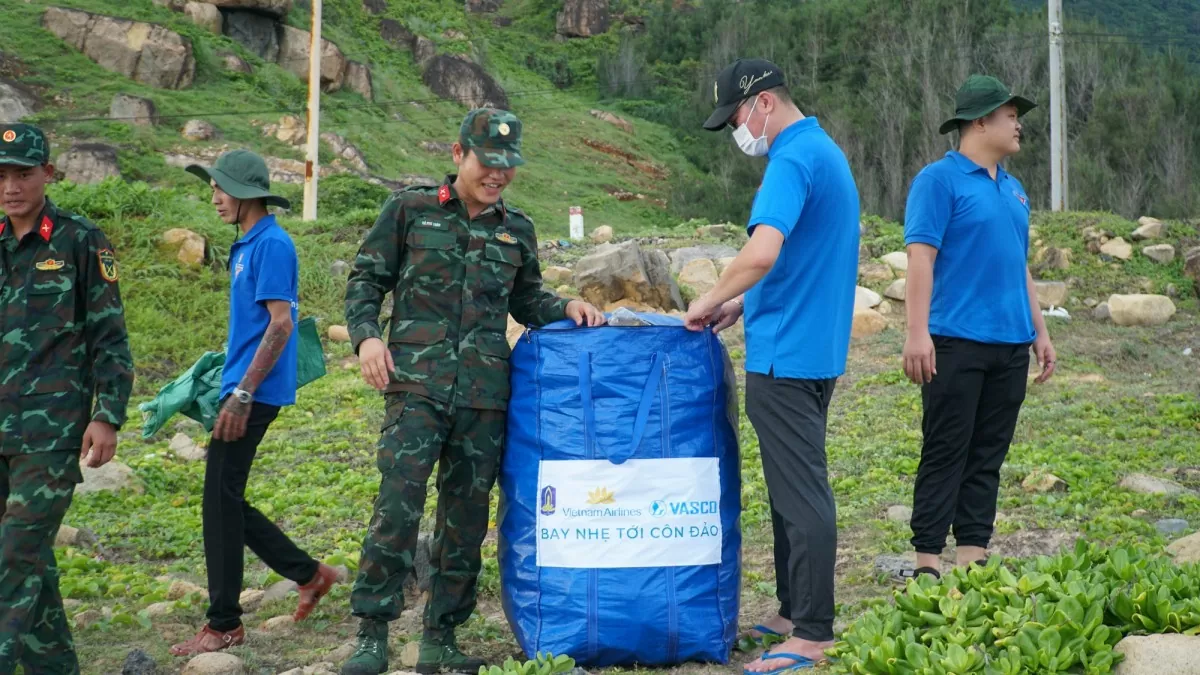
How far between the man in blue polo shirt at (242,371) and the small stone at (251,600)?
675 mm

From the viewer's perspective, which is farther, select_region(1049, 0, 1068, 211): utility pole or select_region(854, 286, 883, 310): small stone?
select_region(1049, 0, 1068, 211): utility pole

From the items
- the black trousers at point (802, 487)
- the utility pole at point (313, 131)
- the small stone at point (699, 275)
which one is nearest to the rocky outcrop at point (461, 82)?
the utility pole at point (313, 131)

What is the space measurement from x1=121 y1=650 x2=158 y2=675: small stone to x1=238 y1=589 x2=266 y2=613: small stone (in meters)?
0.97

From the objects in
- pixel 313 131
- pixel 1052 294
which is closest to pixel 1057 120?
pixel 1052 294

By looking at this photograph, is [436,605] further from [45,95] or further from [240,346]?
[45,95]

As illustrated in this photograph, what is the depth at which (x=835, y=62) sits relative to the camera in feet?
145

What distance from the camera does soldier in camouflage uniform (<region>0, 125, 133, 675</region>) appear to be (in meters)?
3.94

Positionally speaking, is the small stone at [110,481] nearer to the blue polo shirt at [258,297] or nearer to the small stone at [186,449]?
the small stone at [186,449]

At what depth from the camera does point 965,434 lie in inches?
180

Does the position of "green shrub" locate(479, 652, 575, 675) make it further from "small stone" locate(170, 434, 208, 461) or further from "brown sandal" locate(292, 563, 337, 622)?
"small stone" locate(170, 434, 208, 461)

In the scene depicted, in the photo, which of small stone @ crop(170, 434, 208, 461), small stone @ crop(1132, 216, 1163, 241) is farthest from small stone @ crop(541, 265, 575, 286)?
small stone @ crop(1132, 216, 1163, 241)

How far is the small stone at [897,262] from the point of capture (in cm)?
1390

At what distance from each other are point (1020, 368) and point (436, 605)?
7.47 feet

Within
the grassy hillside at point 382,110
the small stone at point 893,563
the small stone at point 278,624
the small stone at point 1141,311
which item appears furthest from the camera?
the grassy hillside at point 382,110
